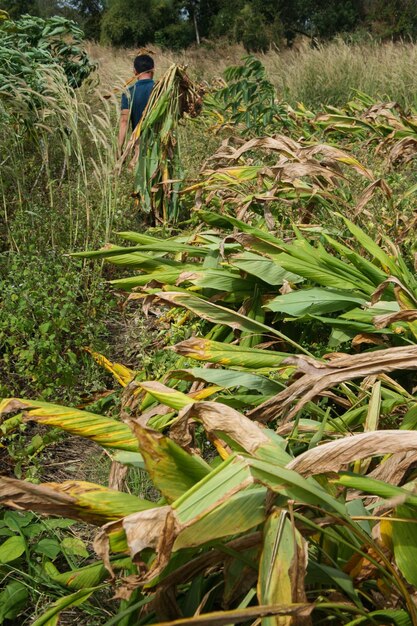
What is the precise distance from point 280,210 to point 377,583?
244cm

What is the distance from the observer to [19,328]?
290 cm

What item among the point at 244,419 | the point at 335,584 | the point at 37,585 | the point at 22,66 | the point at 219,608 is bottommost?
the point at 37,585

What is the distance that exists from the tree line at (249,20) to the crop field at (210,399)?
82.1 feet

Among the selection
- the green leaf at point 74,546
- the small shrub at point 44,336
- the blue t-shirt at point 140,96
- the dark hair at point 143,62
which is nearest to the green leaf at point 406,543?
the green leaf at point 74,546

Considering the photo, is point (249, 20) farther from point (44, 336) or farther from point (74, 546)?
point (74, 546)

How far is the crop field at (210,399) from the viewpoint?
1171 mm

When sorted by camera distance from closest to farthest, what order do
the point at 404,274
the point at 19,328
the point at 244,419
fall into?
1. the point at 244,419
2. the point at 404,274
3. the point at 19,328

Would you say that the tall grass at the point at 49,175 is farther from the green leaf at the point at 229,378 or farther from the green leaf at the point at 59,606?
the green leaf at the point at 59,606

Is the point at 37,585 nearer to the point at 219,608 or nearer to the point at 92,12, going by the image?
the point at 219,608

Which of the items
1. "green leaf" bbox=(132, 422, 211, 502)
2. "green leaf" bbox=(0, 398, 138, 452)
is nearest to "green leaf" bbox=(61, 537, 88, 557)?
"green leaf" bbox=(0, 398, 138, 452)

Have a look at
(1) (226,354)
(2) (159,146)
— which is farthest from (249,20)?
(1) (226,354)

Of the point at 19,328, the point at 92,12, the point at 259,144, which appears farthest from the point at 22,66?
the point at 92,12

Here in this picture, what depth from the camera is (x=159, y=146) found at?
16.5ft

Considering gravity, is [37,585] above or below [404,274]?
below
